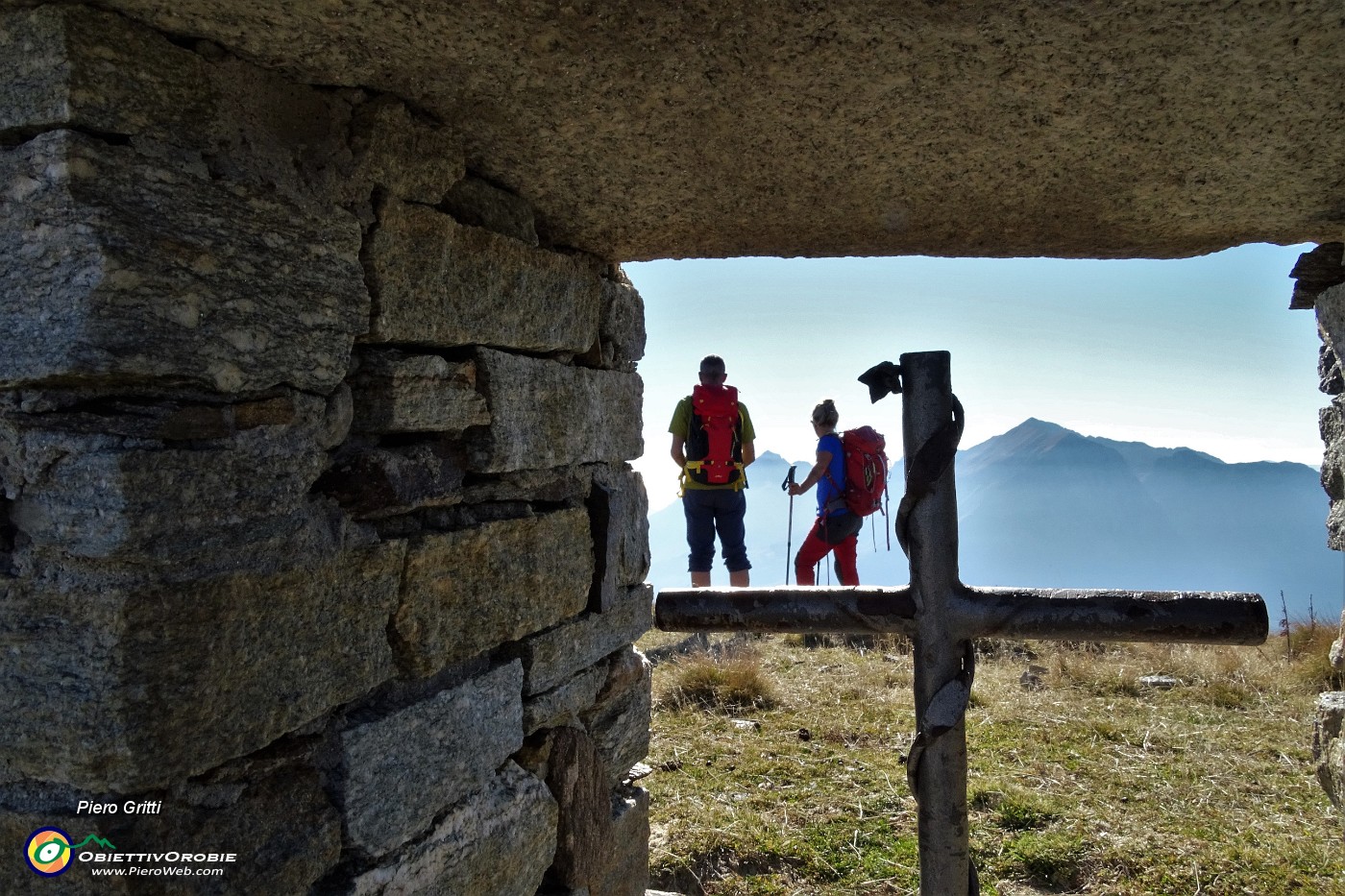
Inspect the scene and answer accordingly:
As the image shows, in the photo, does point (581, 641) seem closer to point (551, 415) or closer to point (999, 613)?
point (551, 415)

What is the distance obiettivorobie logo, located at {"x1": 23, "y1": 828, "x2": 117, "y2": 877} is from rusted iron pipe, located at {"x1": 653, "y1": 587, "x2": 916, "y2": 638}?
42.7 inches

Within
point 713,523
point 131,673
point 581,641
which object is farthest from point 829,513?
point 131,673

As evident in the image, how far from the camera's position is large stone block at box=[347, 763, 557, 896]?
1.58 m

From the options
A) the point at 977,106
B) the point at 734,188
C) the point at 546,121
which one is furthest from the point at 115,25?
the point at 977,106

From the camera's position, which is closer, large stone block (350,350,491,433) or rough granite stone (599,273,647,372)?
large stone block (350,350,491,433)

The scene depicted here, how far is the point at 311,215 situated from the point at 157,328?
361 mm

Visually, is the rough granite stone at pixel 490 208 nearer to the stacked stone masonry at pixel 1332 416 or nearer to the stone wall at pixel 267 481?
the stone wall at pixel 267 481

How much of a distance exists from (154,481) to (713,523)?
480 cm

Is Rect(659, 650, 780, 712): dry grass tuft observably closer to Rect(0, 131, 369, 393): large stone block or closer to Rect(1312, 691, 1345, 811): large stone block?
Rect(1312, 691, 1345, 811): large stone block

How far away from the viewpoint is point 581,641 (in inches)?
89.1

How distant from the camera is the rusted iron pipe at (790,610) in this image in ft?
6.13

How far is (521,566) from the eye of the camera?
199cm

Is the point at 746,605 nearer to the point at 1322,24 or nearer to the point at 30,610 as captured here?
the point at 30,610

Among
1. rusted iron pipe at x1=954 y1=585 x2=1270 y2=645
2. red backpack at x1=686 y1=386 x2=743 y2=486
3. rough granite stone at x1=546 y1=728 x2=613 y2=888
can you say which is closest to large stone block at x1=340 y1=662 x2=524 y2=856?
rough granite stone at x1=546 y1=728 x2=613 y2=888
